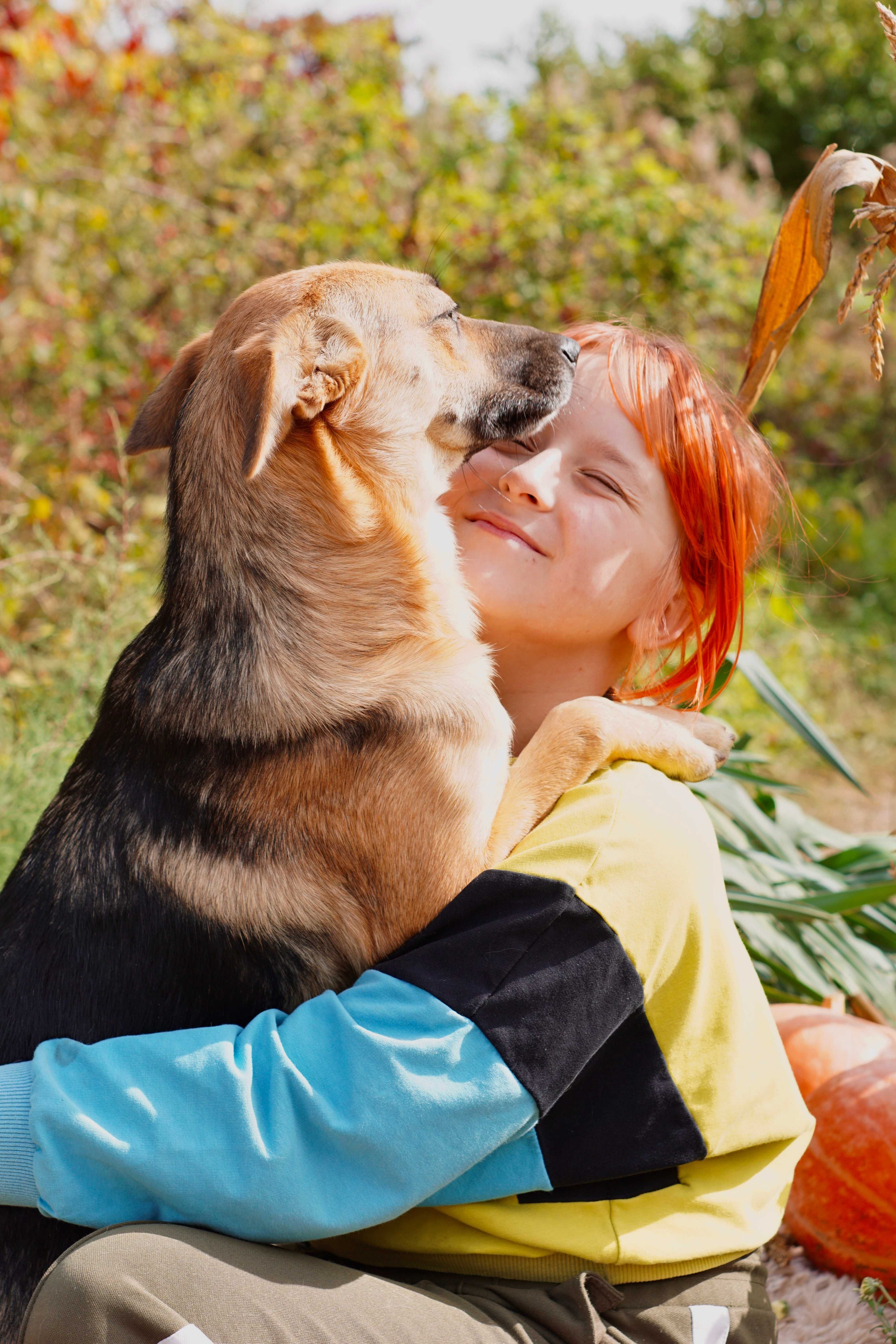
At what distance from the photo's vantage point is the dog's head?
7.36 feet

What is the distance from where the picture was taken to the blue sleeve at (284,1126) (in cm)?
156

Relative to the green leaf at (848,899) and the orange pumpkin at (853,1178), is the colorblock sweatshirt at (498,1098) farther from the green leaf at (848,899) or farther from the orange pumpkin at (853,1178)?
the green leaf at (848,899)

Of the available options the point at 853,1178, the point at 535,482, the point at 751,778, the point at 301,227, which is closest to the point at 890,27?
the point at 535,482

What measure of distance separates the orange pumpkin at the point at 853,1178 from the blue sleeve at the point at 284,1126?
1.35 m

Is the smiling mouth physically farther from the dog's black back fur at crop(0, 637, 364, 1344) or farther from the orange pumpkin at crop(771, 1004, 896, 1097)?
the orange pumpkin at crop(771, 1004, 896, 1097)

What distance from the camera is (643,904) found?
5.67 ft

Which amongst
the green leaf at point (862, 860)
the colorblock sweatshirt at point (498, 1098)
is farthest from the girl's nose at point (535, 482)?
the green leaf at point (862, 860)

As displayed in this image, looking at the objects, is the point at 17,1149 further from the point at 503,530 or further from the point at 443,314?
the point at 443,314

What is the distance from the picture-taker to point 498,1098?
62.2 inches

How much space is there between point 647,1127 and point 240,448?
4.79ft

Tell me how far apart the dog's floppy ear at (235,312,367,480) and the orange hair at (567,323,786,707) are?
621mm

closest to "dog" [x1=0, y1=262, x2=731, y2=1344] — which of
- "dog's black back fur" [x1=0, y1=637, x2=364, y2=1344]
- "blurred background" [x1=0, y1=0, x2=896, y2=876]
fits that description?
"dog's black back fur" [x1=0, y1=637, x2=364, y2=1344]

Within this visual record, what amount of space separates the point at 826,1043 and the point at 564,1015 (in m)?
1.49

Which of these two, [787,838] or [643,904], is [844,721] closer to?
[787,838]
